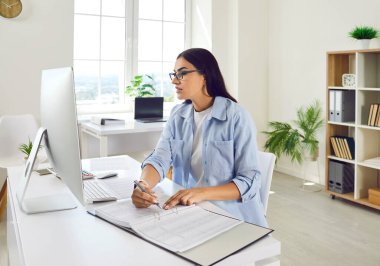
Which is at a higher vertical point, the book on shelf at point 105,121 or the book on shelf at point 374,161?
the book on shelf at point 105,121

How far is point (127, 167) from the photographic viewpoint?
208 cm

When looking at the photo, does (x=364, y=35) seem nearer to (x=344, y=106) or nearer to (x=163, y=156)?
(x=344, y=106)

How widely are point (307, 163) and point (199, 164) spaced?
3.15 m

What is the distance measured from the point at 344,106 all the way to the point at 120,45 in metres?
2.64

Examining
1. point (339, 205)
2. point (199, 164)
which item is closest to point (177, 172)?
point (199, 164)

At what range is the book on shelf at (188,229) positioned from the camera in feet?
3.54

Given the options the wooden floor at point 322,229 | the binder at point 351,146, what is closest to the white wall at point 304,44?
the binder at point 351,146

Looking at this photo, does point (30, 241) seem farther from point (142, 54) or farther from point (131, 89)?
point (142, 54)

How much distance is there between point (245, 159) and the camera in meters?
1.71

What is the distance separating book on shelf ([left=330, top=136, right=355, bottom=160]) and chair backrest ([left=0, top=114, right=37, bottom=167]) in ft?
9.30

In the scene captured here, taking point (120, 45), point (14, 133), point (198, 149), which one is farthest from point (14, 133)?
point (198, 149)

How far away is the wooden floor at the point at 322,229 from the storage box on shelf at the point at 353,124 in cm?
20

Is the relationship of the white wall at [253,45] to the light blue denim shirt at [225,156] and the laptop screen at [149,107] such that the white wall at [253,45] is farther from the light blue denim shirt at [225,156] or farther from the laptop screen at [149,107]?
the light blue denim shirt at [225,156]

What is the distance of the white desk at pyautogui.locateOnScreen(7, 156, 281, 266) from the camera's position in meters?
1.05
